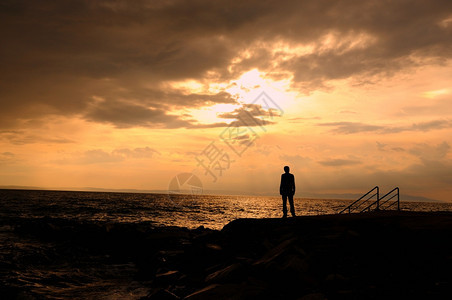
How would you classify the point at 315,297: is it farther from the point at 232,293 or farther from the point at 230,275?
the point at 230,275

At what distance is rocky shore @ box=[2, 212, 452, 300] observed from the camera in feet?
18.6

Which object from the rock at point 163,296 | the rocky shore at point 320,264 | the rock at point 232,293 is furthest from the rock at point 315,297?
the rock at point 163,296

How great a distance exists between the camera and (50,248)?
1567 centimetres

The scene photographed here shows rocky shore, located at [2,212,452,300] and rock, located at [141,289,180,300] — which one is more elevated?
rocky shore, located at [2,212,452,300]

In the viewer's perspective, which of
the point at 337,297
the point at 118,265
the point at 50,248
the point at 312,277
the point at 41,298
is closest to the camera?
the point at 337,297

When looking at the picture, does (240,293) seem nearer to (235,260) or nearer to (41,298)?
(235,260)

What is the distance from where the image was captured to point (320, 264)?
7133 millimetres

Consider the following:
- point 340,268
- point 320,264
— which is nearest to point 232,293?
point 320,264

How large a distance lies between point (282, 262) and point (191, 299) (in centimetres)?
230

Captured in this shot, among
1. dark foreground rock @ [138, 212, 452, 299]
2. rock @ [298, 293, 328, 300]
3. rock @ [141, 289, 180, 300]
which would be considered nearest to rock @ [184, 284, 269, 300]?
dark foreground rock @ [138, 212, 452, 299]

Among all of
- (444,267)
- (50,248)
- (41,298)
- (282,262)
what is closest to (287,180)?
(282,262)

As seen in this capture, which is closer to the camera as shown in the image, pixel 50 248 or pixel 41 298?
pixel 41 298

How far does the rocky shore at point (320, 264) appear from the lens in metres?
5.66

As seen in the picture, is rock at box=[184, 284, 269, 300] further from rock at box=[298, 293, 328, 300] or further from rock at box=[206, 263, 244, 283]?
rock at box=[298, 293, 328, 300]
